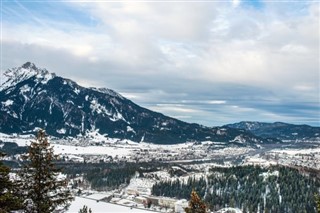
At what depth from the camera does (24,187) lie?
62.5ft

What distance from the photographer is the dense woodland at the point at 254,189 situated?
121 m

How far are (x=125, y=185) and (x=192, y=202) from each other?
475 ft

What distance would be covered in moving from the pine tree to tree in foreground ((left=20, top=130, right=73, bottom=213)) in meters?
1.19

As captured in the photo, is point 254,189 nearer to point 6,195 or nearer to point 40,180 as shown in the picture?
point 40,180

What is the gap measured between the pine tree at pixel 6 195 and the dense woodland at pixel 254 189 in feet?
331

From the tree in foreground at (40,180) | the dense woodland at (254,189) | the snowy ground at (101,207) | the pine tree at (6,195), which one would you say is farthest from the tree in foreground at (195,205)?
the dense woodland at (254,189)

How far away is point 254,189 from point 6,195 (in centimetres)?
12827

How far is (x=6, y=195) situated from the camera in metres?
16.5

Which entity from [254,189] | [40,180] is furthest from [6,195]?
[254,189]

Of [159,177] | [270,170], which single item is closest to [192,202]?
[270,170]

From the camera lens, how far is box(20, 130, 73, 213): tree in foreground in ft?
62.3

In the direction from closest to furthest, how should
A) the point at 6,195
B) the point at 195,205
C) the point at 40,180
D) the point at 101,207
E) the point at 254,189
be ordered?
the point at 6,195
the point at 40,180
the point at 195,205
the point at 101,207
the point at 254,189

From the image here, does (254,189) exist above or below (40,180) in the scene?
below

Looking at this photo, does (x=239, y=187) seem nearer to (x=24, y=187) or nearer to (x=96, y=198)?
(x=96, y=198)
